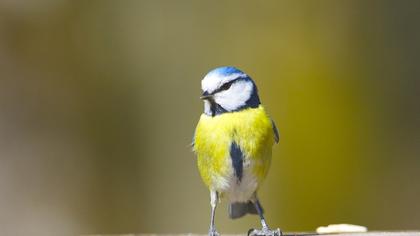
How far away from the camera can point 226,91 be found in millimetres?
3143

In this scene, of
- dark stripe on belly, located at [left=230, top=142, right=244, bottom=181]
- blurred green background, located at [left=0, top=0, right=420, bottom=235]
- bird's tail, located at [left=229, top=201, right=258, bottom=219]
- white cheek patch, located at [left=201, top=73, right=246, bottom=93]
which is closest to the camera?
white cheek patch, located at [left=201, top=73, right=246, bottom=93]

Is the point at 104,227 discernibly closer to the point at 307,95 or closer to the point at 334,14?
the point at 307,95

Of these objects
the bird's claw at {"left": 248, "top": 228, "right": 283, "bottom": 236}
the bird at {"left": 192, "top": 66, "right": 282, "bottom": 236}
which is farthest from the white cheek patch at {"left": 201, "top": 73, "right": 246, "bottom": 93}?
the bird's claw at {"left": 248, "top": 228, "right": 283, "bottom": 236}

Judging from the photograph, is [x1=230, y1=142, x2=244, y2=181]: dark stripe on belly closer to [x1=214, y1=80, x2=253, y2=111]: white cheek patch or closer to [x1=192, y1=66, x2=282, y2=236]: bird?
[x1=192, y1=66, x2=282, y2=236]: bird

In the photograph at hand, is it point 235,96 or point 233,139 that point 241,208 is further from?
point 235,96

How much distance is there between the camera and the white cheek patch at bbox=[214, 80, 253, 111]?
10.3 ft

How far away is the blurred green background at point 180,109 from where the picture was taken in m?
6.08

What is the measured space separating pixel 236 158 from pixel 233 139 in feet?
0.25

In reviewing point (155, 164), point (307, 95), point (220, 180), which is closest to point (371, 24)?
point (307, 95)

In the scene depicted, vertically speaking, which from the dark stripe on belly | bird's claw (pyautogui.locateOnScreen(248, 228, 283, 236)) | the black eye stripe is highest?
the black eye stripe

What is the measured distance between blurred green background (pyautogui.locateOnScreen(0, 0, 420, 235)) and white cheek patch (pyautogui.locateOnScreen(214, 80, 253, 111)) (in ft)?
9.24

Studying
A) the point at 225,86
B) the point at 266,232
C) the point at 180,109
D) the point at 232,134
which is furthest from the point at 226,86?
the point at 180,109

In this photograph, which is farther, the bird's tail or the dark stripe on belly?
the bird's tail

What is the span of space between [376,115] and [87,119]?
2011mm
